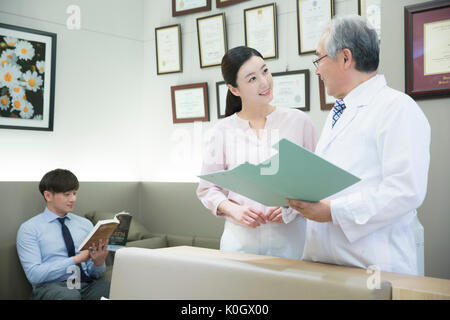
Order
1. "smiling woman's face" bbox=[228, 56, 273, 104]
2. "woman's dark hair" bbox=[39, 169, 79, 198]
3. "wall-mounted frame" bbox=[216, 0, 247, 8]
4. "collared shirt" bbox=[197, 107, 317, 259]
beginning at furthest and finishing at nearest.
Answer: "wall-mounted frame" bbox=[216, 0, 247, 8], "woman's dark hair" bbox=[39, 169, 79, 198], "smiling woman's face" bbox=[228, 56, 273, 104], "collared shirt" bbox=[197, 107, 317, 259]

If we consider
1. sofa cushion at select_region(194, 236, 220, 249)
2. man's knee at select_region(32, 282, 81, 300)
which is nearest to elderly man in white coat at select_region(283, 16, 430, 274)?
man's knee at select_region(32, 282, 81, 300)

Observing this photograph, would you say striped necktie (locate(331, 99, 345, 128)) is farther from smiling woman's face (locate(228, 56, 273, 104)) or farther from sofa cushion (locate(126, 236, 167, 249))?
sofa cushion (locate(126, 236, 167, 249))

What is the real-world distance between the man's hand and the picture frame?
49.3 inches

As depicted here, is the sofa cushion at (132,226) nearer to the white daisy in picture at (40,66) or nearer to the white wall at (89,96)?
the white wall at (89,96)

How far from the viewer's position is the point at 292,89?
12.2 feet

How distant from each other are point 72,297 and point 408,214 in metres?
2.17

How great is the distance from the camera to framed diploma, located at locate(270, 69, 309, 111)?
3648 millimetres

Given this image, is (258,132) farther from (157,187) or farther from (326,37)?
(157,187)

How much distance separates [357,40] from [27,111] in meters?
2.98

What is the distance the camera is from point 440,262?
2070 mm

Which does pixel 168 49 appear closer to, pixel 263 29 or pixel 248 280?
pixel 263 29

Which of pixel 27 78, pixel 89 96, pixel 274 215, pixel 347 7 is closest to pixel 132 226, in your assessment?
pixel 89 96

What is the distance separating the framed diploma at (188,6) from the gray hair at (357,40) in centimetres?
296
